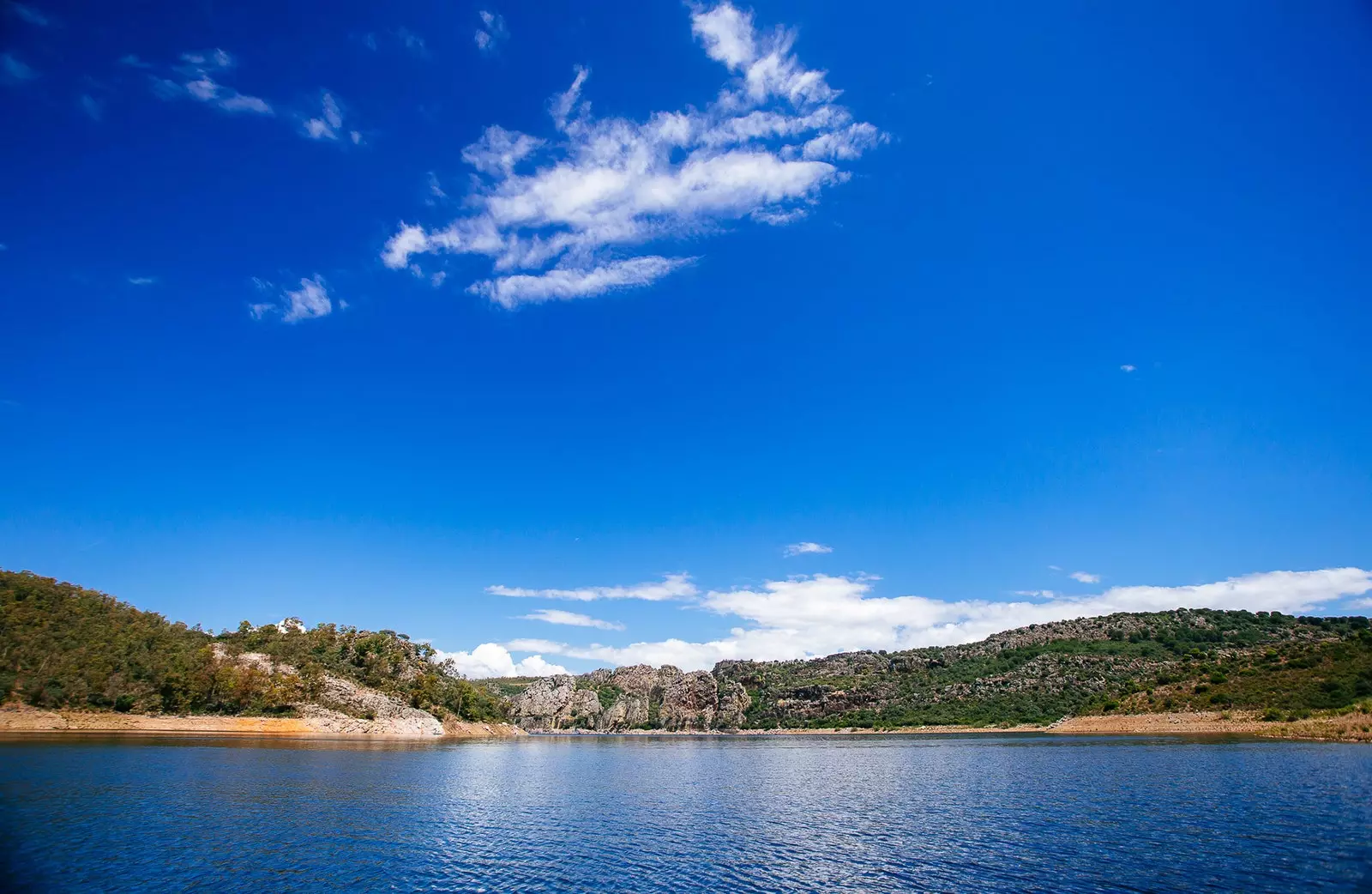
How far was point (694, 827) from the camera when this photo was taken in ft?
145

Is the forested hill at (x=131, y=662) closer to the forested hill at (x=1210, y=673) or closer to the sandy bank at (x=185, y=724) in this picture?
the sandy bank at (x=185, y=724)

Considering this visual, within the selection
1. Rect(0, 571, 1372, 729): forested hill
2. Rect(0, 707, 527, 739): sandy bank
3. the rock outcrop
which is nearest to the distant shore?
Rect(0, 707, 527, 739): sandy bank

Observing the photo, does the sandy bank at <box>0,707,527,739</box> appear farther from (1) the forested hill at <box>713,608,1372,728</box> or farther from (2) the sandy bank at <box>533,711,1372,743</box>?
(1) the forested hill at <box>713,608,1372,728</box>

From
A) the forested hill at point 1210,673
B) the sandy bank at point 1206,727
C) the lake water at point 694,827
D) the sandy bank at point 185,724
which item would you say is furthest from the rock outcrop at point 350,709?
the forested hill at point 1210,673

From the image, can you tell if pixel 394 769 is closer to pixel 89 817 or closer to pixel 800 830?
pixel 89 817

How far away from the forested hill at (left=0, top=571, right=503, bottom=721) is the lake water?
60.0 m

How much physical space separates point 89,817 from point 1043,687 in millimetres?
206040

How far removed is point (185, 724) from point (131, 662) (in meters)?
16.3

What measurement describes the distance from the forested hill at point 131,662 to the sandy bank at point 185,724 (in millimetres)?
3409

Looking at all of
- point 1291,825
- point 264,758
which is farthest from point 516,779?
point 1291,825

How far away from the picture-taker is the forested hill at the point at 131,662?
120 m

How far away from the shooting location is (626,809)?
51.8 meters

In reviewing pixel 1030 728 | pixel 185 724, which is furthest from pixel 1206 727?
pixel 185 724

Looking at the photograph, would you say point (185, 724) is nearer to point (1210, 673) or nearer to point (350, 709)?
point (350, 709)
